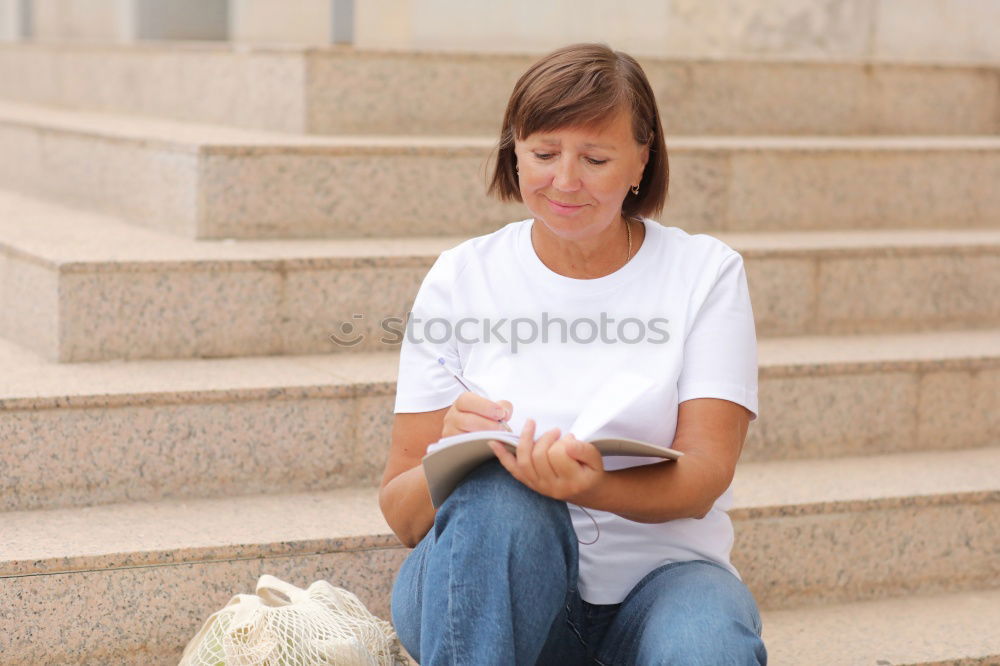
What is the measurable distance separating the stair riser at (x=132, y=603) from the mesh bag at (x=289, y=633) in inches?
8.6

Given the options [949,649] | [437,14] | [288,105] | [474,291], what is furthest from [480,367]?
[437,14]

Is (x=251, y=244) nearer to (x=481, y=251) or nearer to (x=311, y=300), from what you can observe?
(x=311, y=300)

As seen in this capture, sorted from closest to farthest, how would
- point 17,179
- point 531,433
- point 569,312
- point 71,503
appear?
1. point 531,433
2. point 569,312
3. point 71,503
4. point 17,179

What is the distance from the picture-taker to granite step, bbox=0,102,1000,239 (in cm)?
379

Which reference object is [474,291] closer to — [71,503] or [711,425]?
[711,425]

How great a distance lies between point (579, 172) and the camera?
2.32 m

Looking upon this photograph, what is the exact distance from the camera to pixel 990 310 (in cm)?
412

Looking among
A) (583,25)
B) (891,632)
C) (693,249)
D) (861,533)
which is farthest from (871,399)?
(583,25)

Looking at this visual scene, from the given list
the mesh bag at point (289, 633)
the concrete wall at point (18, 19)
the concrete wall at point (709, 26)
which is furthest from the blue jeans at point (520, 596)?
the concrete wall at point (18, 19)

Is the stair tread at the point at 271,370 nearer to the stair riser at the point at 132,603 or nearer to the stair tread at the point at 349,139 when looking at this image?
the stair riser at the point at 132,603

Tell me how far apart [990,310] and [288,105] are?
2.37 meters

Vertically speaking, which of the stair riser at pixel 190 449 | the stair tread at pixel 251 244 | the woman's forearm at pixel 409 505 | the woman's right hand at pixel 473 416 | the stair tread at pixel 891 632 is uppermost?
the stair tread at pixel 251 244

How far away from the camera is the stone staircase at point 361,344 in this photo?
9.59ft

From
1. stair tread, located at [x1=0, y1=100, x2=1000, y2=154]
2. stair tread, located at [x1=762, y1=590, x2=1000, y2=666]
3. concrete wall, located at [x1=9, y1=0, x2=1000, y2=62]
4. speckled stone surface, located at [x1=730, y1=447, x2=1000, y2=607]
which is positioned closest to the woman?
stair tread, located at [x1=762, y1=590, x2=1000, y2=666]
